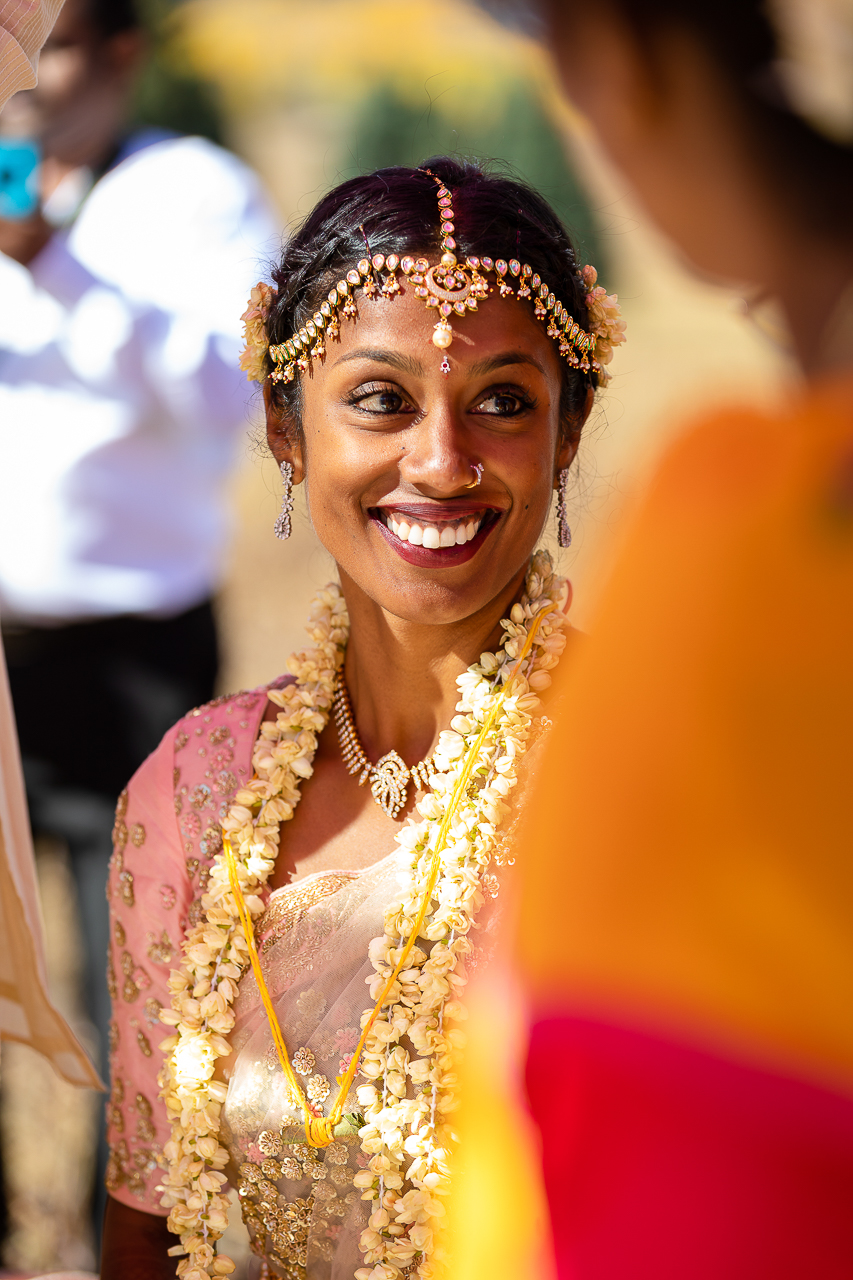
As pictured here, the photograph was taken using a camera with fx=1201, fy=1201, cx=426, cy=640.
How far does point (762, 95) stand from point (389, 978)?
125 cm

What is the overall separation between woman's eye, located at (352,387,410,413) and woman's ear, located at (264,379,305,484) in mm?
194

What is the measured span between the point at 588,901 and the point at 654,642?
13cm

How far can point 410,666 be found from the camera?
1.83m

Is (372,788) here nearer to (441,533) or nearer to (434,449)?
(441,533)

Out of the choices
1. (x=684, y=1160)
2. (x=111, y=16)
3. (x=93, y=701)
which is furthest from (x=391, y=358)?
(x=111, y=16)

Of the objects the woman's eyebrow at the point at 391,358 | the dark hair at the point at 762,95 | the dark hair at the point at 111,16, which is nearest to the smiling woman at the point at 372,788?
the woman's eyebrow at the point at 391,358

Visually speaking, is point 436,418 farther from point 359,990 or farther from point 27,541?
point 27,541

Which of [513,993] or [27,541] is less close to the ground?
[27,541]

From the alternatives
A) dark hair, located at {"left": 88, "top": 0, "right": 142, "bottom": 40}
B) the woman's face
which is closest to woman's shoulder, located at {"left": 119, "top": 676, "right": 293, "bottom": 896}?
the woman's face

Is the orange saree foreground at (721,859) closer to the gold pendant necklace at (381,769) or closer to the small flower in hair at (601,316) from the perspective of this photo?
the gold pendant necklace at (381,769)

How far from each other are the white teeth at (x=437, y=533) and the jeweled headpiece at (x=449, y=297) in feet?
0.70

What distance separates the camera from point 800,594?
0.54m

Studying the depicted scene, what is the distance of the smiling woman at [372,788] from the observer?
1.58 meters

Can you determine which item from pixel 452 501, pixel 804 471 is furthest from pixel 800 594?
pixel 452 501
